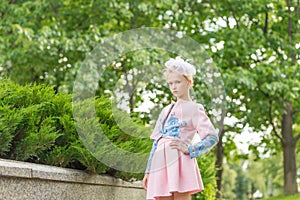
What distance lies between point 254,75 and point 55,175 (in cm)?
768

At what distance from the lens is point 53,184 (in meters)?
3.69

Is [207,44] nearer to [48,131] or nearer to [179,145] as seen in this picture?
[48,131]

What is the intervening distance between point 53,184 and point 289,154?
34.9 feet

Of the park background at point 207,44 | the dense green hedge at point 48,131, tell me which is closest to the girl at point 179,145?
the dense green hedge at point 48,131

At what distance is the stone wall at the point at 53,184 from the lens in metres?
3.15

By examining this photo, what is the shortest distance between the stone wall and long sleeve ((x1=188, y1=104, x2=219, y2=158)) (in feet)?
3.35

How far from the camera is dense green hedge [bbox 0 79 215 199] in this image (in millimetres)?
3918

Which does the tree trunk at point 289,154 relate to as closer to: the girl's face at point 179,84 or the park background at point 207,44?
the park background at point 207,44

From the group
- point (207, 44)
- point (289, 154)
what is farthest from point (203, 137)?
point (289, 154)

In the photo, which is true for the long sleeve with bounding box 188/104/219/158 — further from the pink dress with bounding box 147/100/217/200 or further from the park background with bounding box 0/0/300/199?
the park background with bounding box 0/0/300/199

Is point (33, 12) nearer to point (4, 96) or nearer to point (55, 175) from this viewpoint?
point (4, 96)

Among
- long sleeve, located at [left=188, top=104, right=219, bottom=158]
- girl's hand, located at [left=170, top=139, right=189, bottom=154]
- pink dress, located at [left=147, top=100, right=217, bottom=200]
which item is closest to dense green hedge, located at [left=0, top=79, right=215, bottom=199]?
pink dress, located at [left=147, top=100, right=217, bottom=200]

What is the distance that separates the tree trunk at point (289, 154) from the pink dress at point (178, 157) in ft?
32.6

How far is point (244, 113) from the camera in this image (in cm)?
1156
